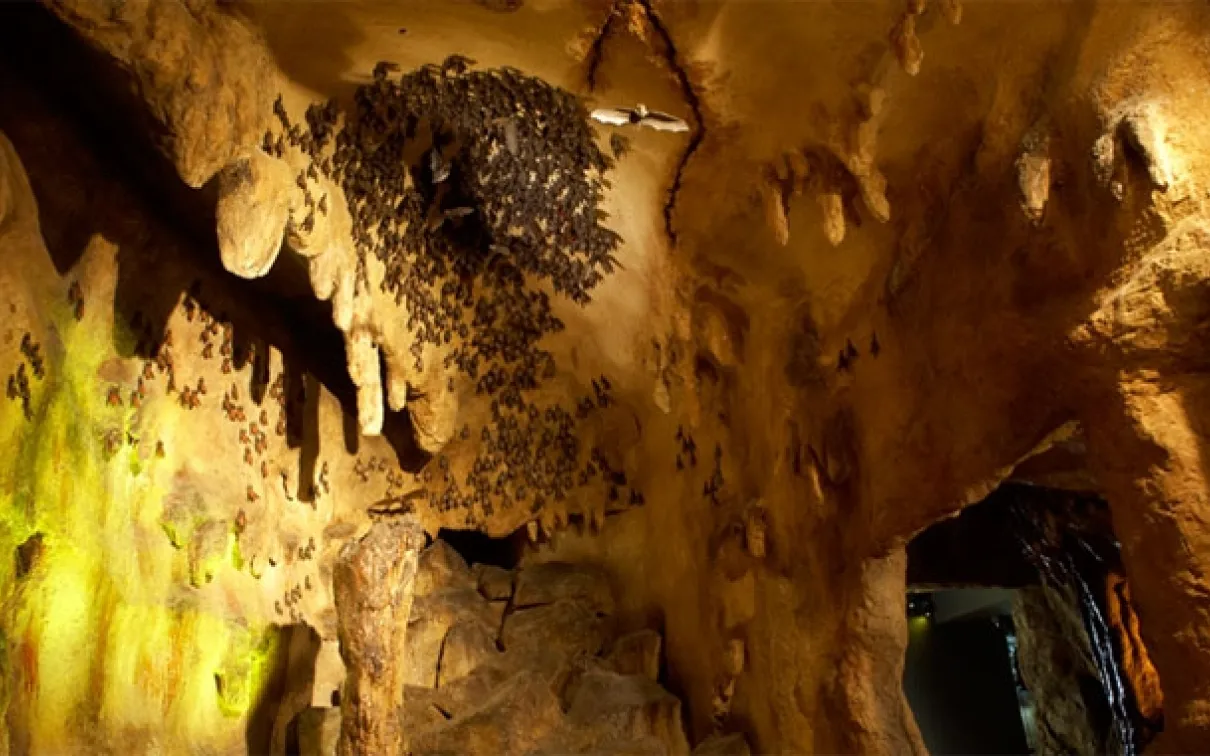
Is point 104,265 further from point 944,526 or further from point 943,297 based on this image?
point 944,526

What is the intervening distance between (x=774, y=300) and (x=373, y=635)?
4199mm

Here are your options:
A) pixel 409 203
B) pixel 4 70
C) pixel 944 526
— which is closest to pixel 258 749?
pixel 409 203

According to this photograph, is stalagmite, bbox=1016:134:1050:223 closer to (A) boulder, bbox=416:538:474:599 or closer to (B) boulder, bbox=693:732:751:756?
(B) boulder, bbox=693:732:751:756

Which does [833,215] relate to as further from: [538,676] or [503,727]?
[538,676]

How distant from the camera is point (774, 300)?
7723 millimetres

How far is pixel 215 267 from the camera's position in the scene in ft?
25.6

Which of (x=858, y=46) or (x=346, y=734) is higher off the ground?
(x=858, y=46)

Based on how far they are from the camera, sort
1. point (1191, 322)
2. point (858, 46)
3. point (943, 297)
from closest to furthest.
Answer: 1. point (1191, 322)
2. point (858, 46)
3. point (943, 297)

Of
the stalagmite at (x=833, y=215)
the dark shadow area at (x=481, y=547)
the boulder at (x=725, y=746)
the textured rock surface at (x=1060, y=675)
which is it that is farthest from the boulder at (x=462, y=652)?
the textured rock surface at (x=1060, y=675)

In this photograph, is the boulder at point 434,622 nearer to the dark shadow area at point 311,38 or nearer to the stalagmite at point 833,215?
the dark shadow area at point 311,38

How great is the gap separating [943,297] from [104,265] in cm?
586

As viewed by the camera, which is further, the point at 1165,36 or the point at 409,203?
the point at 409,203

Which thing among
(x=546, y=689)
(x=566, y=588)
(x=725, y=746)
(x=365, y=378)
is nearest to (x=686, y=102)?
(x=365, y=378)

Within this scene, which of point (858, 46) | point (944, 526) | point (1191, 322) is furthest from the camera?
point (944, 526)
